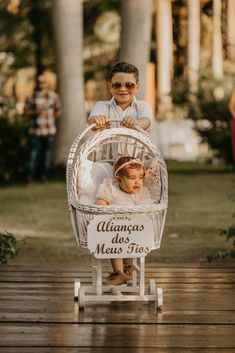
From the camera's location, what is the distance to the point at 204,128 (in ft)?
83.4

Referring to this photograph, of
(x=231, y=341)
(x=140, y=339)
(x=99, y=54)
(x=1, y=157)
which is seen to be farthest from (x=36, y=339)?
(x=99, y=54)

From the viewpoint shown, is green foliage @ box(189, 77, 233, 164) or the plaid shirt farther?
green foliage @ box(189, 77, 233, 164)

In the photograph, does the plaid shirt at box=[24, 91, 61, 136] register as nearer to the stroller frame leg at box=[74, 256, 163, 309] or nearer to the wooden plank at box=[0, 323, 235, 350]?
the stroller frame leg at box=[74, 256, 163, 309]

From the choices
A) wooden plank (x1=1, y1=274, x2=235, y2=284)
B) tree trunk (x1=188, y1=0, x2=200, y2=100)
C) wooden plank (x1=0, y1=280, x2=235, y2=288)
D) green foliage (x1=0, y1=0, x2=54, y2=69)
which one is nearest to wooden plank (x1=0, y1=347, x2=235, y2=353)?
wooden plank (x1=0, y1=280, x2=235, y2=288)

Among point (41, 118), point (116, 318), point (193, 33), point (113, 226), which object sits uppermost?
point (193, 33)

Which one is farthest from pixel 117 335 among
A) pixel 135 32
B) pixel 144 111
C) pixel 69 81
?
pixel 69 81

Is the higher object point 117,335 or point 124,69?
point 124,69

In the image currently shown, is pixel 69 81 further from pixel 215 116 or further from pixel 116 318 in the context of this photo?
pixel 116 318

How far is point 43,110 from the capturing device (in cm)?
2192

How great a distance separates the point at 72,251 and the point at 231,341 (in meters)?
6.28

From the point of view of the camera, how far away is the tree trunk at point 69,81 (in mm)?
23125

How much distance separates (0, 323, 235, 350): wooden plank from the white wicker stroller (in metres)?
0.63

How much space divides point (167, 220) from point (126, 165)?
822 centimetres

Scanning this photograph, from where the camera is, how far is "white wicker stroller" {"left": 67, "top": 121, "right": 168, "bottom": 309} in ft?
27.6
